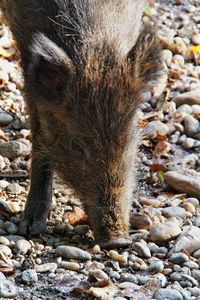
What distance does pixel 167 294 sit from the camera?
183 inches

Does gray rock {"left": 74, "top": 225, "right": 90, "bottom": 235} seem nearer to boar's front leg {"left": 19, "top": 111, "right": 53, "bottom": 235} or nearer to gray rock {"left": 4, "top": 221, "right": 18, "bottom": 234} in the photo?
boar's front leg {"left": 19, "top": 111, "right": 53, "bottom": 235}

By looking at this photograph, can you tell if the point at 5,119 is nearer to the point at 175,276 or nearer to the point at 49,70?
the point at 49,70

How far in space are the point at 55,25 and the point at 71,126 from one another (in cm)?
64

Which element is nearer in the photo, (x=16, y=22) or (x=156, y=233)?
(x=156, y=233)

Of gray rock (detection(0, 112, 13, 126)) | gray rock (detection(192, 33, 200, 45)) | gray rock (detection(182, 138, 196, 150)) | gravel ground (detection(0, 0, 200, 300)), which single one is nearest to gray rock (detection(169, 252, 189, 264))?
gravel ground (detection(0, 0, 200, 300))

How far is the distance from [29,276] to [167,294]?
0.77 m

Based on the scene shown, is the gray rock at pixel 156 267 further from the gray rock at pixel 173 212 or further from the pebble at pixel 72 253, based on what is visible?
the gray rock at pixel 173 212

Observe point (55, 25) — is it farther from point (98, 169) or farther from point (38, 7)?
point (98, 169)

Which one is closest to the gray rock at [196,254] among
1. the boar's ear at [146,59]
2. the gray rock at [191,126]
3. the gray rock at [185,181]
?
the gray rock at [185,181]

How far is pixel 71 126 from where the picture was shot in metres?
5.26

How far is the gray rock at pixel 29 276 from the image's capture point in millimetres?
4754

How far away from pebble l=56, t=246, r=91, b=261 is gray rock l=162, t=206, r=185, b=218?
0.90 meters

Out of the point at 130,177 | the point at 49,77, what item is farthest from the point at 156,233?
the point at 49,77

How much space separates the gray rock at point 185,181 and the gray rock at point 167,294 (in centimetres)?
149
